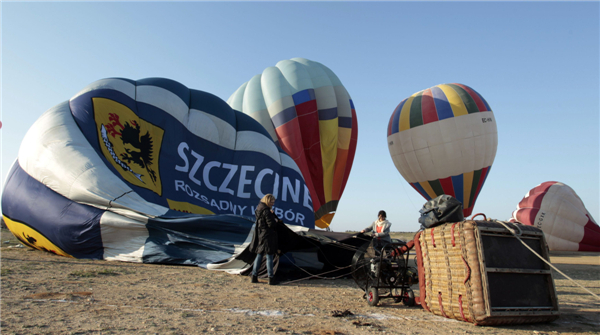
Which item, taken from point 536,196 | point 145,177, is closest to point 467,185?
point 536,196

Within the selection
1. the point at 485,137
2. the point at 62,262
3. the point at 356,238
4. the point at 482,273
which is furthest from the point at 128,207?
the point at 485,137

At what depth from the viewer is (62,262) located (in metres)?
5.66

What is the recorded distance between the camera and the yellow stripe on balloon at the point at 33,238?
647 cm

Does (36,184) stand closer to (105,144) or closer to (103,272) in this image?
(105,144)

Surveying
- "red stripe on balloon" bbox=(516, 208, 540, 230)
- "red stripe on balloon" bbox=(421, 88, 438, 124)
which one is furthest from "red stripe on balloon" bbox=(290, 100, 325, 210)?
"red stripe on balloon" bbox=(516, 208, 540, 230)

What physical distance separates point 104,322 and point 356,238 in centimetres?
342

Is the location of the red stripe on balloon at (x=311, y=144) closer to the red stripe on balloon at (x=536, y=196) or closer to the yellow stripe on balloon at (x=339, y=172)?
the yellow stripe on balloon at (x=339, y=172)

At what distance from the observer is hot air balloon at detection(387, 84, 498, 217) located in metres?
16.3

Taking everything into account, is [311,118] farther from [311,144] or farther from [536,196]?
[536,196]

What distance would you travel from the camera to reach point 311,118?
15.3m

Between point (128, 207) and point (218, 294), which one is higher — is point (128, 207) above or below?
above

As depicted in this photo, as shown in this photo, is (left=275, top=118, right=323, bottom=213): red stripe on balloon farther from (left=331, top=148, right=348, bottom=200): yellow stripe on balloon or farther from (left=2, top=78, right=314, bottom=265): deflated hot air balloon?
(left=2, top=78, right=314, bottom=265): deflated hot air balloon

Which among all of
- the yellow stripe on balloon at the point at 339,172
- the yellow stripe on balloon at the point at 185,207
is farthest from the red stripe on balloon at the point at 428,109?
the yellow stripe on balloon at the point at 185,207

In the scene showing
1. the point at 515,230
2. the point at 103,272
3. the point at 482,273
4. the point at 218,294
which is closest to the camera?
the point at 482,273
